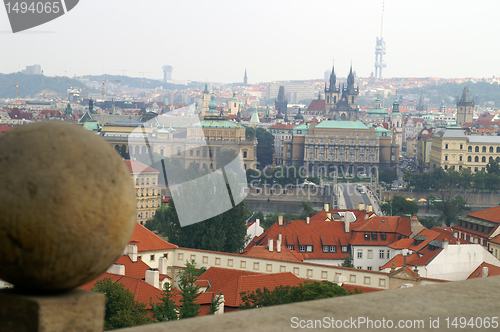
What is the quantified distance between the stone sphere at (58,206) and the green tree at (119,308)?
9.45m

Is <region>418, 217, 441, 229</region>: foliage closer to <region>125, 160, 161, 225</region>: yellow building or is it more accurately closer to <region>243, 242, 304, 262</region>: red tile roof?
<region>125, 160, 161, 225</region>: yellow building

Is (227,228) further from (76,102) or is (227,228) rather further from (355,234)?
(76,102)

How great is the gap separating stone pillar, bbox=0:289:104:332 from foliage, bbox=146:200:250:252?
→ 21.9 m

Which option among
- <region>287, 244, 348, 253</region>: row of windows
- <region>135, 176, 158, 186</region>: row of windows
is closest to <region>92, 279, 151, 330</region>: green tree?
<region>287, 244, 348, 253</region>: row of windows

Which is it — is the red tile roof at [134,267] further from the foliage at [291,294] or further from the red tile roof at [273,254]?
the foliage at [291,294]

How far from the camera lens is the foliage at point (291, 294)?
1344 cm

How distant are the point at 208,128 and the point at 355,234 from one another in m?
45.7

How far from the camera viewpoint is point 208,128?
72.2 metres

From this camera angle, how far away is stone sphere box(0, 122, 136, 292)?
8.28ft

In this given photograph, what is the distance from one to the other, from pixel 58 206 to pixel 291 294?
1120 cm

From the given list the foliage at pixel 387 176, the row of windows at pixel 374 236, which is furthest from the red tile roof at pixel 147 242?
the foliage at pixel 387 176

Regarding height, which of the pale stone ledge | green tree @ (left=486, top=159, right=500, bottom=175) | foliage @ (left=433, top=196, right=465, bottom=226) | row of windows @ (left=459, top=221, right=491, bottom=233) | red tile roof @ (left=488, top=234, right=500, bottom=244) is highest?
the pale stone ledge

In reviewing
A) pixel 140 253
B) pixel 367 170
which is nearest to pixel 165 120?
pixel 367 170

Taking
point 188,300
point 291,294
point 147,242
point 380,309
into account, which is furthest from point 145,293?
point 380,309
